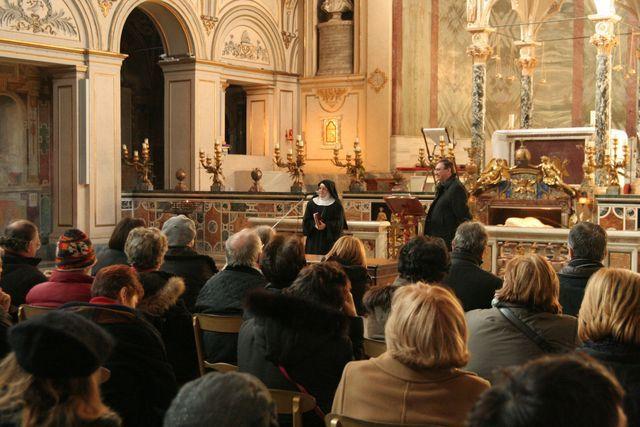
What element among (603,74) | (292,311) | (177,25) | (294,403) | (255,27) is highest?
(255,27)

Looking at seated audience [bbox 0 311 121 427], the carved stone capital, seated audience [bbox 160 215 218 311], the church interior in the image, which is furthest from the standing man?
the carved stone capital

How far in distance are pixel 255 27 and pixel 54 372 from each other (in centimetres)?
1607

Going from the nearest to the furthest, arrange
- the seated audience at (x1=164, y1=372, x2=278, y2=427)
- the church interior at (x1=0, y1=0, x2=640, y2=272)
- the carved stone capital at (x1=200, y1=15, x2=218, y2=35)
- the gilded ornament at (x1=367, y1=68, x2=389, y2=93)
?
the seated audience at (x1=164, y1=372, x2=278, y2=427) → the church interior at (x1=0, y1=0, x2=640, y2=272) → the carved stone capital at (x1=200, y1=15, x2=218, y2=35) → the gilded ornament at (x1=367, y1=68, x2=389, y2=93)

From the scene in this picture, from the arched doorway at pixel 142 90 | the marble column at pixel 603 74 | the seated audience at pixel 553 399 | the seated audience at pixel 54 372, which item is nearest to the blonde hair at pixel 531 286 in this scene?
the seated audience at pixel 54 372

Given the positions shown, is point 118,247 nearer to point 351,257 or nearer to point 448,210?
point 351,257

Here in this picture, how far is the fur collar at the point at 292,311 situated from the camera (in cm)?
336

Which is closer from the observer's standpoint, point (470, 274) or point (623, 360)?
point (623, 360)

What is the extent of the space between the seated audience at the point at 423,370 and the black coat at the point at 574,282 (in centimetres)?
235

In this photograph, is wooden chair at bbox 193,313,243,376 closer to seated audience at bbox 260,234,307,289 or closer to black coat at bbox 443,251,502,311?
seated audience at bbox 260,234,307,289

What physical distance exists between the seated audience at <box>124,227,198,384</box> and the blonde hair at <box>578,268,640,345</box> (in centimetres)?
208

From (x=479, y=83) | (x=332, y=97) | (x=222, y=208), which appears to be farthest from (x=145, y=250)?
(x=332, y=97)

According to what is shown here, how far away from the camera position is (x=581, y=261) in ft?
16.5

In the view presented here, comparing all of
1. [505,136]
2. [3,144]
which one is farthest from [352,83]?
[3,144]

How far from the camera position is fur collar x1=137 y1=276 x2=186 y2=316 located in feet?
13.7
